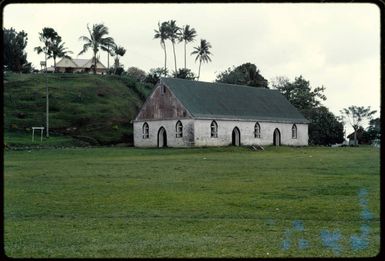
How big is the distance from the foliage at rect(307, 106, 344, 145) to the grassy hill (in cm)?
2016

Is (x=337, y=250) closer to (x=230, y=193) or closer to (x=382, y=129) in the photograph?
(x=382, y=129)

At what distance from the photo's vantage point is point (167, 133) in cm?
5194

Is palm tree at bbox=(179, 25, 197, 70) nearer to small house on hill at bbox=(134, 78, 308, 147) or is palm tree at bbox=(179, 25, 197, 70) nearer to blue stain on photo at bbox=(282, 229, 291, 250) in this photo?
small house on hill at bbox=(134, 78, 308, 147)

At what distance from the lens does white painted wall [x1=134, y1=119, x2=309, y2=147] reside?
164 feet

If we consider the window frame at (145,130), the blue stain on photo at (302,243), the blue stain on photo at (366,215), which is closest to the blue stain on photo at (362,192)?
the blue stain on photo at (366,215)

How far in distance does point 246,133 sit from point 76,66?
177ft

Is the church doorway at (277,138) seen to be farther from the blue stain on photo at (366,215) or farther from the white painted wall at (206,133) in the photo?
the blue stain on photo at (366,215)

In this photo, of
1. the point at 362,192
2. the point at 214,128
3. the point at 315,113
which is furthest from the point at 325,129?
the point at 362,192

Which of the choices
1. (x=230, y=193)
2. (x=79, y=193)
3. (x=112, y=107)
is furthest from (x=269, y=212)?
(x=112, y=107)

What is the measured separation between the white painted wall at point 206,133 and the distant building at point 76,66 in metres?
46.5

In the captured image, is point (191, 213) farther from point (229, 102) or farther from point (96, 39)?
point (96, 39)

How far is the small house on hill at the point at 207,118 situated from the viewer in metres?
50.5

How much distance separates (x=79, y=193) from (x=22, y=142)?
3101 cm

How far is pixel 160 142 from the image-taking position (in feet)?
174
